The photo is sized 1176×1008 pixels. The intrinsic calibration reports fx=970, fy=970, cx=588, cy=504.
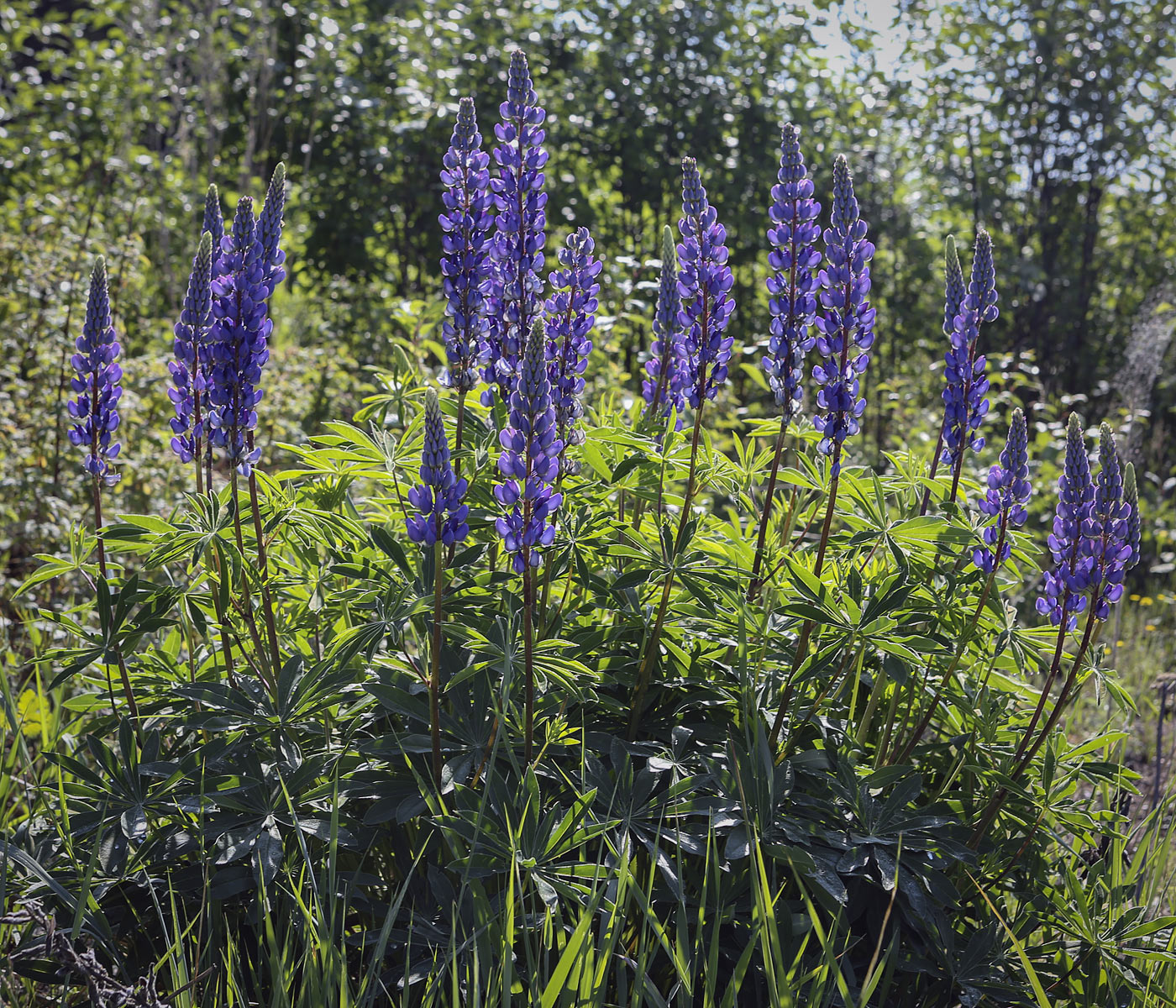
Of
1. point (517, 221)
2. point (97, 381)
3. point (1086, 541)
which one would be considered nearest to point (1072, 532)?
point (1086, 541)

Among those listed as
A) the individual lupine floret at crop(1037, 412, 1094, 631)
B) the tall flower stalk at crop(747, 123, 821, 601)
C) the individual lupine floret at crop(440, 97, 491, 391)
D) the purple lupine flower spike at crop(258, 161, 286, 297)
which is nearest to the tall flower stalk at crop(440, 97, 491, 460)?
the individual lupine floret at crop(440, 97, 491, 391)

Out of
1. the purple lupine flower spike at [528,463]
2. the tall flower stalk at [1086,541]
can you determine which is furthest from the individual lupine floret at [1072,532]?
the purple lupine flower spike at [528,463]

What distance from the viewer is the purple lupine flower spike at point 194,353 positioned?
2160 millimetres

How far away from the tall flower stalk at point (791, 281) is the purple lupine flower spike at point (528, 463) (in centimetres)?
65

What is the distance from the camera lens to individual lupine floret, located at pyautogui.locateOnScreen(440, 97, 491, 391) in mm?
2322

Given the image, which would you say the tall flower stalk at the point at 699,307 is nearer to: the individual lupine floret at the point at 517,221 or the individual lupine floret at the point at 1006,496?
the individual lupine floret at the point at 517,221

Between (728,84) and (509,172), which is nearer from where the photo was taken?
(509,172)

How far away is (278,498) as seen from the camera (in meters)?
2.52

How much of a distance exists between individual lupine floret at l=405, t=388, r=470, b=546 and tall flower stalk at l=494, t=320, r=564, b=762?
0.28ft

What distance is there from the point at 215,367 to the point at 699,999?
1.76 m

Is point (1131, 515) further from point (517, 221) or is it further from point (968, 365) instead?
point (517, 221)

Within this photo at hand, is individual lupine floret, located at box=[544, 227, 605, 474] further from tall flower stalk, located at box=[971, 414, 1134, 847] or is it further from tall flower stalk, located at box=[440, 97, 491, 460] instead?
tall flower stalk, located at box=[971, 414, 1134, 847]

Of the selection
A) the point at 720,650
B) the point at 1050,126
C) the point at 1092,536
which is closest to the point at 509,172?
the point at 720,650

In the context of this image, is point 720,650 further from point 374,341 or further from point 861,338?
point 374,341
